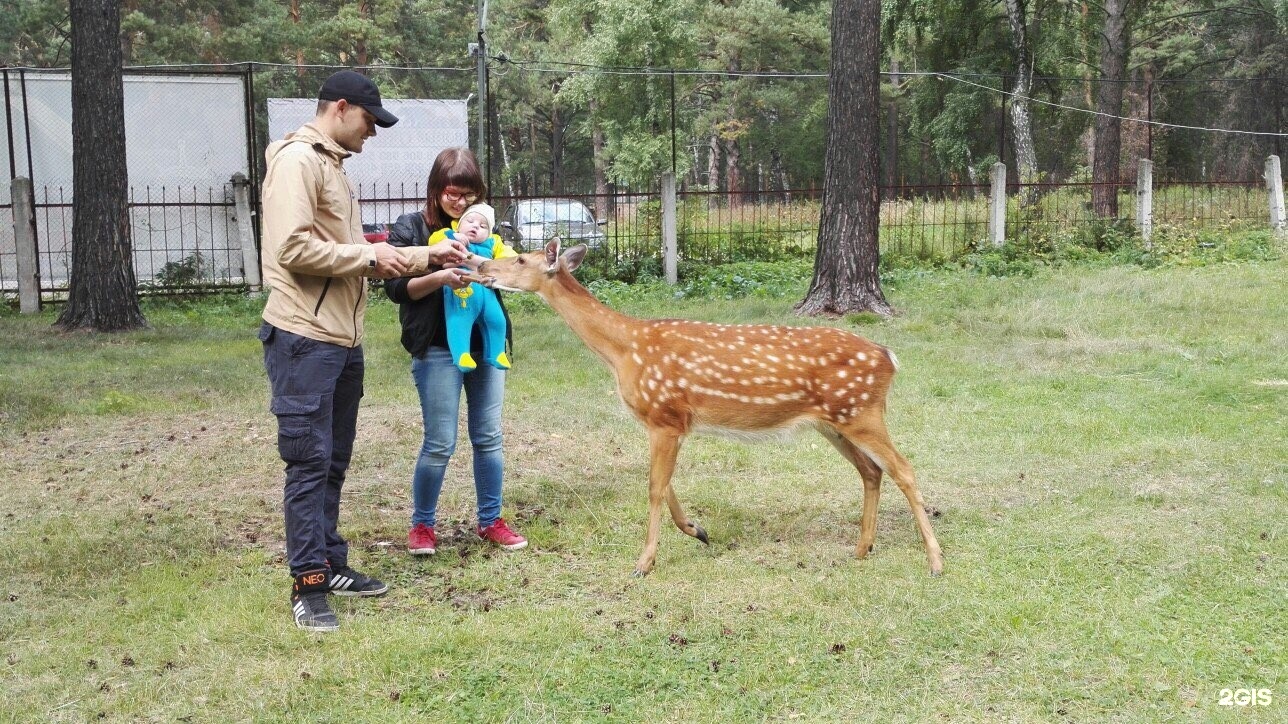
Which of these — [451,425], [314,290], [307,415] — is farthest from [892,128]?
[307,415]

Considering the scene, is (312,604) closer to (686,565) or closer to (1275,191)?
(686,565)

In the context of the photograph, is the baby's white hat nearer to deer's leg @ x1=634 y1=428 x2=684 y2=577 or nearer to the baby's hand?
the baby's hand

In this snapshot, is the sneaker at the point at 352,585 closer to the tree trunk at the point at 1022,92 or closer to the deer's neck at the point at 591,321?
the deer's neck at the point at 591,321

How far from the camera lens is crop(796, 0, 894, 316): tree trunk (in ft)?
41.4

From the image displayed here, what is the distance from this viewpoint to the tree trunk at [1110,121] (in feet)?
63.0

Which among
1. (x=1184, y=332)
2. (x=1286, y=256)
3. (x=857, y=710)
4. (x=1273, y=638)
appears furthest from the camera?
(x=1286, y=256)

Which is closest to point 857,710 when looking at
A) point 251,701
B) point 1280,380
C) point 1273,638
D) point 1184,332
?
point 1273,638

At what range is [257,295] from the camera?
609 inches

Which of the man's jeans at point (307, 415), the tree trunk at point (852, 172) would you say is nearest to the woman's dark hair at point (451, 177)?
the man's jeans at point (307, 415)

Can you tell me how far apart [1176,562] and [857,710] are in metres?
2.10

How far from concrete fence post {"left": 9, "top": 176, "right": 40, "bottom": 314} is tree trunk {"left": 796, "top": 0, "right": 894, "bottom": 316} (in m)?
9.33

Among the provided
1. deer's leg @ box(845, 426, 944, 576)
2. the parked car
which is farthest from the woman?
the parked car

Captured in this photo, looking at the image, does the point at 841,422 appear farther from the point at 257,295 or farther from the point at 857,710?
the point at 257,295

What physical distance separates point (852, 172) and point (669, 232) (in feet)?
12.6
